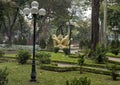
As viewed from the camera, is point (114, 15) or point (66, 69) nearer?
point (66, 69)

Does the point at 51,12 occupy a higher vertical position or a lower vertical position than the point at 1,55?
higher

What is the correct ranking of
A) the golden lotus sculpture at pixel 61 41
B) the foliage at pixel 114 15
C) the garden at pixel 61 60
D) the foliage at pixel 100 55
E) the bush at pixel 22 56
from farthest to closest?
1. the foliage at pixel 114 15
2. the golden lotus sculpture at pixel 61 41
3. the foliage at pixel 100 55
4. the bush at pixel 22 56
5. the garden at pixel 61 60

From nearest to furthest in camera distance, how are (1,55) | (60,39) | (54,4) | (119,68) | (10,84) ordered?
(10,84), (119,68), (1,55), (60,39), (54,4)

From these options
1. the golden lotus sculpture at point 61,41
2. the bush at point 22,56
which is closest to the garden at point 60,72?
the bush at point 22,56

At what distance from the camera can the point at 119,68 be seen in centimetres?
1566

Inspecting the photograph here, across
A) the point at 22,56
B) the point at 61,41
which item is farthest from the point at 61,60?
the point at 61,41

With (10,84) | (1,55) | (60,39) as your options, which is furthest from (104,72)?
(60,39)

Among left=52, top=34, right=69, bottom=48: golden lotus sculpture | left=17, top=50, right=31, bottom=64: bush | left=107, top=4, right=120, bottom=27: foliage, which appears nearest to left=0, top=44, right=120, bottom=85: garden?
left=17, top=50, right=31, bottom=64: bush

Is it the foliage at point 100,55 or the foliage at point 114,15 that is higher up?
the foliage at point 114,15

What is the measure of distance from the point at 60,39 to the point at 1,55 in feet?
50.2

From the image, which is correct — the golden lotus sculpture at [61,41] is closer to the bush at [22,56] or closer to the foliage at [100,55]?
the foliage at [100,55]

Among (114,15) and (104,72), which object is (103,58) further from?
(114,15)

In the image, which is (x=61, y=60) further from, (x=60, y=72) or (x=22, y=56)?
(x=60, y=72)

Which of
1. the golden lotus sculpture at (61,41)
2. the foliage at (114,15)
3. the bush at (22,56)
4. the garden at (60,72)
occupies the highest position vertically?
the foliage at (114,15)
